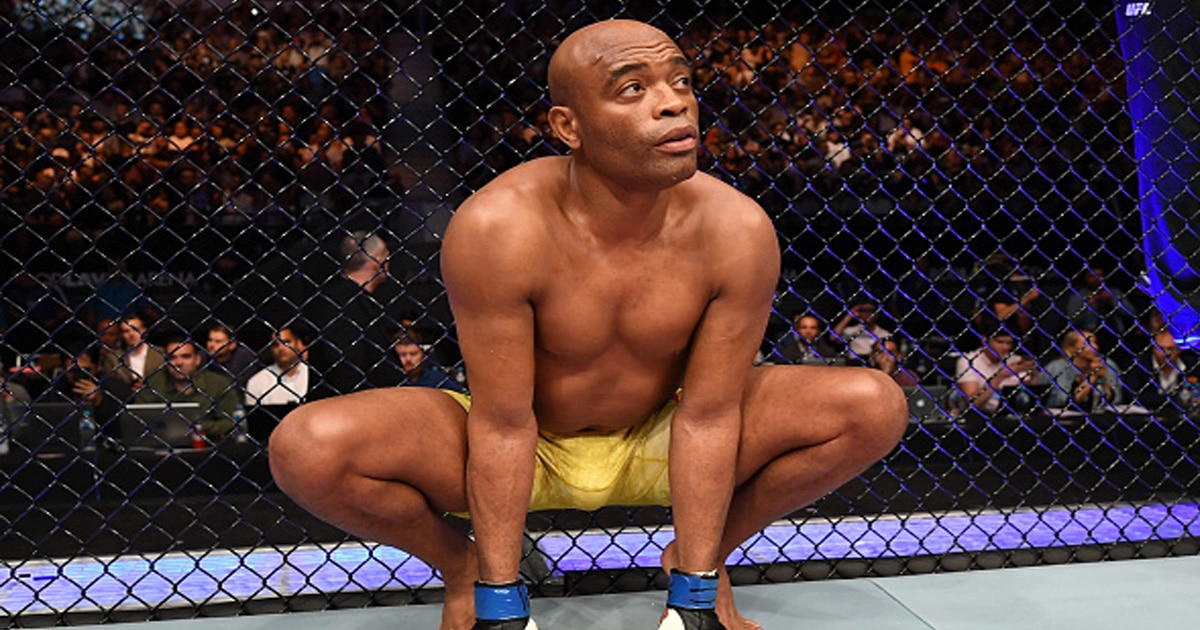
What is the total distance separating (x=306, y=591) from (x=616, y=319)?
993 mm

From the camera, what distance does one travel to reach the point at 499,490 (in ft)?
4.90

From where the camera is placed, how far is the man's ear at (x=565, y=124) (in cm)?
139

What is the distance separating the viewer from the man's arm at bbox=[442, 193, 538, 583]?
55.9 inches

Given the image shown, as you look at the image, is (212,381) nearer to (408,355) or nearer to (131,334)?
(131,334)

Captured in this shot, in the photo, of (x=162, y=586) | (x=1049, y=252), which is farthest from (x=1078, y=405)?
(x=162, y=586)

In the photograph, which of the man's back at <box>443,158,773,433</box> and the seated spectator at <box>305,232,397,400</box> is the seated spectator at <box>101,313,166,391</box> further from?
the man's back at <box>443,158,773,433</box>

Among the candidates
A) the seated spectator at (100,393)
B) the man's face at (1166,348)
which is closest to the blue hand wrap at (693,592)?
the seated spectator at (100,393)

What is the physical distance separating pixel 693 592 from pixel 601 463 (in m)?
0.26

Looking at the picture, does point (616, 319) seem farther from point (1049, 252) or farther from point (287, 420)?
point (1049, 252)

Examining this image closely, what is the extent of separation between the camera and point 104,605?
6.62 ft

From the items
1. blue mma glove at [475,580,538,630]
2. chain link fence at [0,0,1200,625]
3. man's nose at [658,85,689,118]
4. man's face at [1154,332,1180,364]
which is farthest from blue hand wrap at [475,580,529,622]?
man's face at [1154,332,1180,364]

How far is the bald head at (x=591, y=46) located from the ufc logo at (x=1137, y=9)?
1.51m

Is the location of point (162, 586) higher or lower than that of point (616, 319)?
lower

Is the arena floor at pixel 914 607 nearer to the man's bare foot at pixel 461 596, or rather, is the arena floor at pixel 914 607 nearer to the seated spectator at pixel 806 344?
the man's bare foot at pixel 461 596
